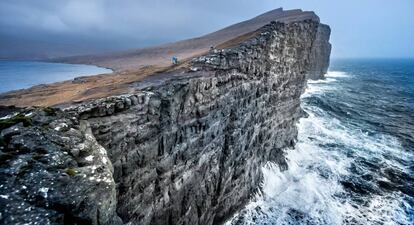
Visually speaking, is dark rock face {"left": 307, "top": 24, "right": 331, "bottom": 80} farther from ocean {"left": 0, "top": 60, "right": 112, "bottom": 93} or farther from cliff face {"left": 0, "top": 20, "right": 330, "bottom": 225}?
ocean {"left": 0, "top": 60, "right": 112, "bottom": 93}

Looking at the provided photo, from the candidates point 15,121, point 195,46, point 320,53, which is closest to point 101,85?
point 15,121

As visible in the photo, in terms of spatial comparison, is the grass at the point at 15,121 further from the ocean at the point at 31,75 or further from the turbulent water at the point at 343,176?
the ocean at the point at 31,75

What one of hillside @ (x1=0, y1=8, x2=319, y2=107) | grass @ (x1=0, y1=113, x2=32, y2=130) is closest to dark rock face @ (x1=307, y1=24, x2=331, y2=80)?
hillside @ (x1=0, y1=8, x2=319, y2=107)

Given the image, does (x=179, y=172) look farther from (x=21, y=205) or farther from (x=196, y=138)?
(x=21, y=205)

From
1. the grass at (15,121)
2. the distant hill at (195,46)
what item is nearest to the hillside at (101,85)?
the distant hill at (195,46)

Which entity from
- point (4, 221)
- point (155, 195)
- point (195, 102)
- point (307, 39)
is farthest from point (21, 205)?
point (307, 39)

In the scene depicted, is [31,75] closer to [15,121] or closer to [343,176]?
[15,121]

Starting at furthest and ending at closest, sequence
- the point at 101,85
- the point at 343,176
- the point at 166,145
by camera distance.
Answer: the point at 343,176 < the point at 101,85 < the point at 166,145
